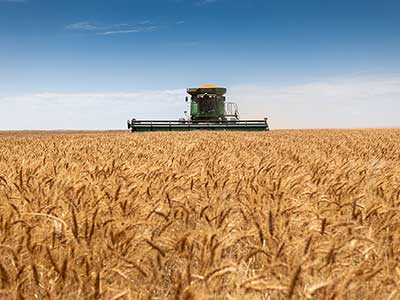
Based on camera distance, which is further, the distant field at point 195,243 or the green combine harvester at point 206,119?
the green combine harvester at point 206,119

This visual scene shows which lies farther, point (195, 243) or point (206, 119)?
point (206, 119)

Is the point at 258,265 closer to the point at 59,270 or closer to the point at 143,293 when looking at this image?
the point at 143,293

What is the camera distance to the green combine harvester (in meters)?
28.4

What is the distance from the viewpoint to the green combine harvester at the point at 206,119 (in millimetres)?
28422

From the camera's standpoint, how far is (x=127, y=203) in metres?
2.64

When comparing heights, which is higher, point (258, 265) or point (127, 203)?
point (127, 203)

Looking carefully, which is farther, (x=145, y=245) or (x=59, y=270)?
(x=145, y=245)

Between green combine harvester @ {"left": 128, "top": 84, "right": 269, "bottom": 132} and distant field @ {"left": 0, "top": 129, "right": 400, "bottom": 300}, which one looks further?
green combine harvester @ {"left": 128, "top": 84, "right": 269, "bottom": 132}

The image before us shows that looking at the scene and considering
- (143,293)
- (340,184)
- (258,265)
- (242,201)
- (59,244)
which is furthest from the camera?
(340,184)

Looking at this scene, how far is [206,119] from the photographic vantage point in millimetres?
30109

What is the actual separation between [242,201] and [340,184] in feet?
3.17

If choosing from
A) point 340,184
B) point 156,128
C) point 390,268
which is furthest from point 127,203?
point 156,128

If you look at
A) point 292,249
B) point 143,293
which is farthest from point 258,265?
point 143,293

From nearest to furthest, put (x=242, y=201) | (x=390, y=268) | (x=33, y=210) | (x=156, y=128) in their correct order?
(x=390, y=268), (x=33, y=210), (x=242, y=201), (x=156, y=128)
